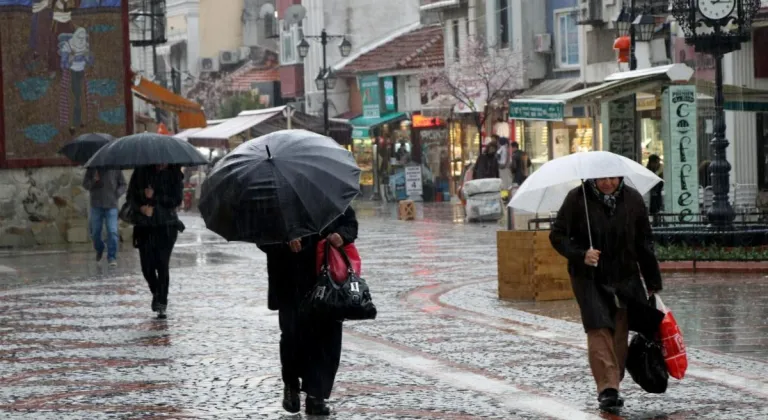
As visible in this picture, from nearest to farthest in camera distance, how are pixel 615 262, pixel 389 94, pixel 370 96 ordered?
pixel 615 262 → pixel 389 94 → pixel 370 96

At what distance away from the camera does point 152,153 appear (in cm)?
1592

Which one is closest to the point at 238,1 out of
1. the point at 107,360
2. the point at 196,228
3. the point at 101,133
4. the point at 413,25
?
the point at 413,25

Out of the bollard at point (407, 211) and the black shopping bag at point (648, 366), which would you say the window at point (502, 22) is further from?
the black shopping bag at point (648, 366)

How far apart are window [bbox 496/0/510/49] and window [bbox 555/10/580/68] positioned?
2215mm

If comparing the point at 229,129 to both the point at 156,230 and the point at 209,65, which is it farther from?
the point at 156,230

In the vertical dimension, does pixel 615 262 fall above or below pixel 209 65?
below

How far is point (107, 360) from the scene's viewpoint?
12.5 metres

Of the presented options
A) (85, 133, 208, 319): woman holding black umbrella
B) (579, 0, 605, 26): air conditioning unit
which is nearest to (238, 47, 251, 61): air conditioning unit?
(579, 0, 605, 26): air conditioning unit

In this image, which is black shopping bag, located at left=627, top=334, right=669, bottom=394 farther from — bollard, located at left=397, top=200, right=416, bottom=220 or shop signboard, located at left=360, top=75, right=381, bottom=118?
shop signboard, located at left=360, top=75, right=381, bottom=118

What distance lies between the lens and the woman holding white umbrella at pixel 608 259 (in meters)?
9.86

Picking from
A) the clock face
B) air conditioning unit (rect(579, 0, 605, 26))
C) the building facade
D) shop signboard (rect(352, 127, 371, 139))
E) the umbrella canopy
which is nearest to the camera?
the umbrella canopy

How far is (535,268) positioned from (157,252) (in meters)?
3.71

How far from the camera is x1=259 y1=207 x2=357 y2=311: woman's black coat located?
9.70 metres

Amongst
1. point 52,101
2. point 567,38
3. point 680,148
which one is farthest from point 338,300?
point 567,38
